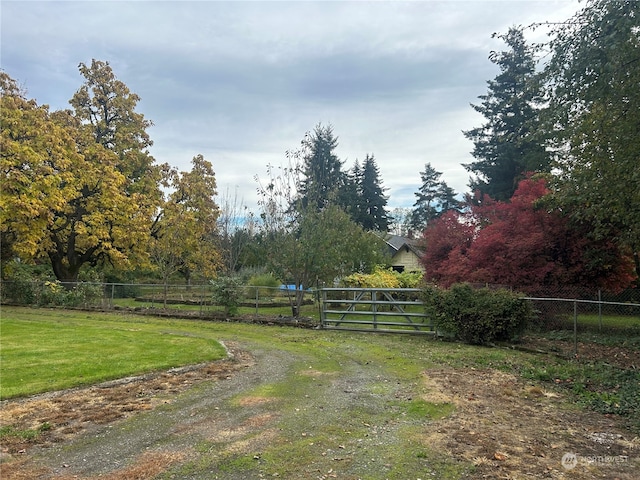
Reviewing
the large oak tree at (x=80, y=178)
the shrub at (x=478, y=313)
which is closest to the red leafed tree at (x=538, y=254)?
the shrub at (x=478, y=313)

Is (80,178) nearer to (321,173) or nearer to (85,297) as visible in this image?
(85,297)

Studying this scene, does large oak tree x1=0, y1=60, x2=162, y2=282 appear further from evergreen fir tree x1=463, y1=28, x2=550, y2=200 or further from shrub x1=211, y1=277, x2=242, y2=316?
evergreen fir tree x1=463, y1=28, x2=550, y2=200

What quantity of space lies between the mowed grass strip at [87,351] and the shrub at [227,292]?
1.86 meters

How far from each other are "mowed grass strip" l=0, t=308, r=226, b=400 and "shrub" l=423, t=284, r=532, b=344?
19.3 feet

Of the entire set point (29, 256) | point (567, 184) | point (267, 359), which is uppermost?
point (567, 184)

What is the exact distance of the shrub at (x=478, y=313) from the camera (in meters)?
10.6

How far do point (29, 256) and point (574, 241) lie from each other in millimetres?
23941

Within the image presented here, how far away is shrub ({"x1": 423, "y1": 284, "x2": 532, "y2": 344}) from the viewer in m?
10.6

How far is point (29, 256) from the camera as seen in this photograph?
2186cm

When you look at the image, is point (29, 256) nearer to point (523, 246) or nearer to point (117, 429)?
point (117, 429)

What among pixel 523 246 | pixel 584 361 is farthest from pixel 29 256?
pixel 584 361

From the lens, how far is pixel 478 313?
36.0 feet

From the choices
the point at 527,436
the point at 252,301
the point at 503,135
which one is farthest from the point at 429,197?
the point at 527,436

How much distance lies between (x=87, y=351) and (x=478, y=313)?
9154mm
